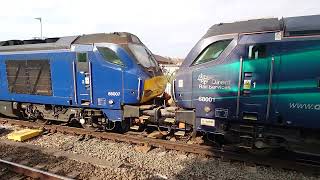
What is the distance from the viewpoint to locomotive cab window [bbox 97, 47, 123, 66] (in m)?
9.47

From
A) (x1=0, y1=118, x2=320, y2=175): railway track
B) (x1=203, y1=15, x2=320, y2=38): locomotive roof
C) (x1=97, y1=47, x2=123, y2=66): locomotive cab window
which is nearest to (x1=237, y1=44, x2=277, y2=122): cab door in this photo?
(x1=203, y1=15, x2=320, y2=38): locomotive roof

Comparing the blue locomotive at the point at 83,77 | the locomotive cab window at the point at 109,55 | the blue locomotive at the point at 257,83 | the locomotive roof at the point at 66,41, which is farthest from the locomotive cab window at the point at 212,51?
the locomotive roof at the point at 66,41

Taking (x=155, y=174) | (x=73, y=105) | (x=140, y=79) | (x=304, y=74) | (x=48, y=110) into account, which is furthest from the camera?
(x=48, y=110)

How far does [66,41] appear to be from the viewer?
34.6 feet

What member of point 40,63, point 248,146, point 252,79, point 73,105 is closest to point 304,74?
point 252,79

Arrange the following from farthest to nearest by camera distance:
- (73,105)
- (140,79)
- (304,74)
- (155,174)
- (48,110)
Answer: (48,110) < (73,105) < (140,79) < (155,174) < (304,74)

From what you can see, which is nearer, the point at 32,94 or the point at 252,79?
the point at 252,79

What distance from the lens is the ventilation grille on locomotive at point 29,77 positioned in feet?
35.9

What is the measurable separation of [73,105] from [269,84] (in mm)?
6812

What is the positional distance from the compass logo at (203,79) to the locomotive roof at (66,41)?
10.8 feet

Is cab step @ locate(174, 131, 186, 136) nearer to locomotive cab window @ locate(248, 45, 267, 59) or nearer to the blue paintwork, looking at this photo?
the blue paintwork

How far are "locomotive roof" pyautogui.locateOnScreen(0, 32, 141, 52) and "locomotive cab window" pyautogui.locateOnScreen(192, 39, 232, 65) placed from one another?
10.1 ft

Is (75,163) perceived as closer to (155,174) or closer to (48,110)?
(155,174)

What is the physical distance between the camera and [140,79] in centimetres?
919
